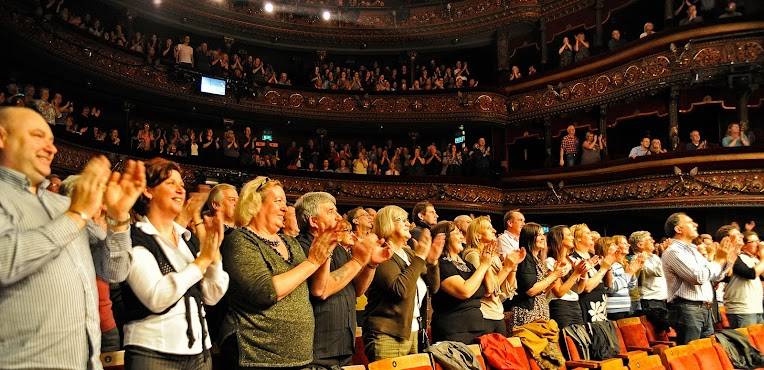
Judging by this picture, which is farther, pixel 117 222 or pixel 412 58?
pixel 412 58

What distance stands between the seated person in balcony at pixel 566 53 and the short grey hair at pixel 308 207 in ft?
37.8

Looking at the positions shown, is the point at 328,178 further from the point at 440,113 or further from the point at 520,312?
the point at 520,312

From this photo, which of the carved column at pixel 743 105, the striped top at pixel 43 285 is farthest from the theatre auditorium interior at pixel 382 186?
the carved column at pixel 743 105

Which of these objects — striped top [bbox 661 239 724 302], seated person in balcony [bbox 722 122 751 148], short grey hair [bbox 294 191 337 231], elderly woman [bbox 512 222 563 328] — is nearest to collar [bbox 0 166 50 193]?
short grey hair [bbox 294 191 337 231]

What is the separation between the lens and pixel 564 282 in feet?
14.9

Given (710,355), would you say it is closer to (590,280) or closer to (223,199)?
(590,280)

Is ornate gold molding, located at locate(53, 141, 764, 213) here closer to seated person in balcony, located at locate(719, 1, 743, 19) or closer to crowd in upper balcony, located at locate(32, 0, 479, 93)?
seated person in balcony, located at locate(719, 1, 743, 19)

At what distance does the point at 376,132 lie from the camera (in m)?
16.9

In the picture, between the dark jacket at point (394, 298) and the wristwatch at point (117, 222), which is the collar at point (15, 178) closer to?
the wristwatch at point (117, 222)

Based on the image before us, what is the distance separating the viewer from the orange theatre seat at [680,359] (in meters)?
3.87

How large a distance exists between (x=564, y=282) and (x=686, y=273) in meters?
1.10

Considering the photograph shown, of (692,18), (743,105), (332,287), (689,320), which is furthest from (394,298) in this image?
(743,105)

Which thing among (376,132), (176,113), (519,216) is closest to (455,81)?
(376,132)

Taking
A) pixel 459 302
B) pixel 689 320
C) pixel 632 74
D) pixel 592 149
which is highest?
pixel 632 74
